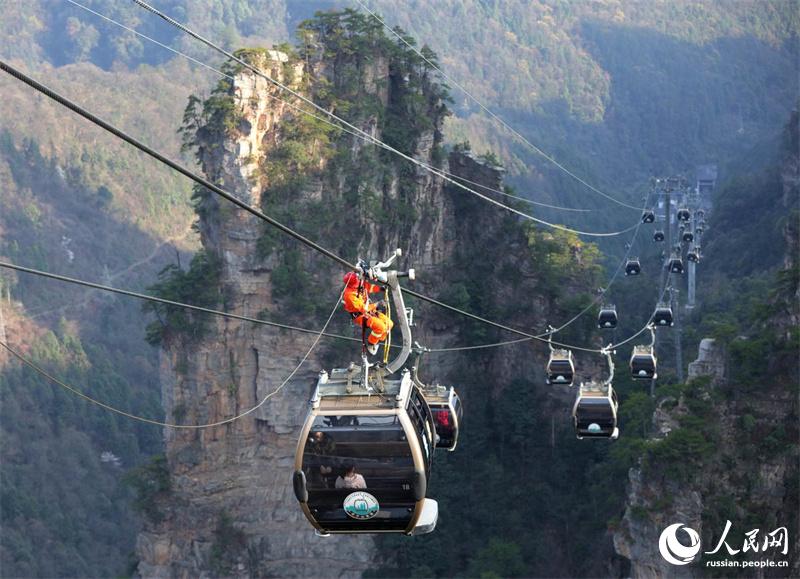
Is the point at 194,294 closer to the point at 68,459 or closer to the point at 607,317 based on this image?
the point at 607,317

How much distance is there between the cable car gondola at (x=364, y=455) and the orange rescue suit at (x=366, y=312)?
0.55 m

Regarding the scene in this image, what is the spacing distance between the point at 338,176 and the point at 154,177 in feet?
237

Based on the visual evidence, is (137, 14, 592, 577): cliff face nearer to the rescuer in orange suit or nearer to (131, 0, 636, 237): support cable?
(131, 0, 636, 237): support cable

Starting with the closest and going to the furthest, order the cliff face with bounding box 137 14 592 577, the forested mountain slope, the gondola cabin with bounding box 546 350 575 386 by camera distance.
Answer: the gondola cabin with bounding box 546 350 575 386, the cliff face with bounding box 137 14 592 577, the forested mountain slope

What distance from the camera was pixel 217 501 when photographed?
1613 inches

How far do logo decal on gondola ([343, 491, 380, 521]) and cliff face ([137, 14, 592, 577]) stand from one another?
85.3 feet

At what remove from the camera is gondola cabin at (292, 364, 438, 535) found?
1398cm

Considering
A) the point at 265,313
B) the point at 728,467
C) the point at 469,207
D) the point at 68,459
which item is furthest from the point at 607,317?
the point at 68,459

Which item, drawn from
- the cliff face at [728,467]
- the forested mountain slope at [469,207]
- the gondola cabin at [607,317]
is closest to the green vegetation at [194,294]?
the forested mountain slope at [469,207]

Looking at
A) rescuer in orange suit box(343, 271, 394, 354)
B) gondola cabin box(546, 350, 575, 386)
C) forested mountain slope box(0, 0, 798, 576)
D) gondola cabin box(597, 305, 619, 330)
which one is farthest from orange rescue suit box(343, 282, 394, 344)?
gondola cabin box(597, 305, 619, 330)

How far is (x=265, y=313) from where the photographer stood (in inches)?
1586

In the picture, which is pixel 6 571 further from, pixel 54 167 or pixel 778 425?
pixel 54 167

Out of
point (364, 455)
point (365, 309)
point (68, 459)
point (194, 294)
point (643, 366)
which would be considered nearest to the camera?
point (364, 455)

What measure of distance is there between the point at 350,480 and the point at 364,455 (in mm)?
336
